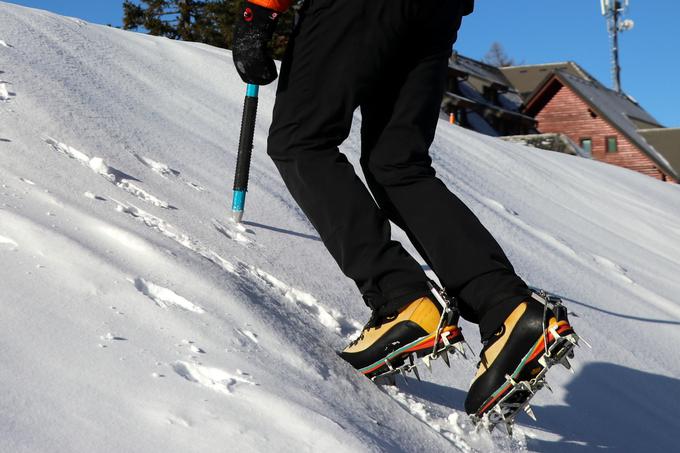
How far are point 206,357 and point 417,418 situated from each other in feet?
1.77

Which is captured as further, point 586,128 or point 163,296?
point 586,128

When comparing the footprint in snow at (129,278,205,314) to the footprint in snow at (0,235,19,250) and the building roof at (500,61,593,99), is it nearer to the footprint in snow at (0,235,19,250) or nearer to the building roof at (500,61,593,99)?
the footprint in snow at (0,235,19,250)

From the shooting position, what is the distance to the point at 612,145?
99.1ft

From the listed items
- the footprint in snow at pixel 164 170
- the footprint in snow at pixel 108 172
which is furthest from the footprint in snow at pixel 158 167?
the footprint in snow at pixel 108 172

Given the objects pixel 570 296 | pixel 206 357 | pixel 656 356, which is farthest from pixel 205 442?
pixel 570 296

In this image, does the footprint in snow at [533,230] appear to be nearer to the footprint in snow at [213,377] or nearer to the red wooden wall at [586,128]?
the footprint in snow at [213,377]

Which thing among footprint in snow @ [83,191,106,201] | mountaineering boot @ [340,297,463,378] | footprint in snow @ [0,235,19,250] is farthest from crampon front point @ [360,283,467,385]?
footprint in snow @ [83,191,106,201]

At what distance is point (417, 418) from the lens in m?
1.87

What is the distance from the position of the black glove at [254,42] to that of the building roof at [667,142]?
29092 mm

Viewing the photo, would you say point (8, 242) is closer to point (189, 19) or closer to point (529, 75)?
point (189, 19)

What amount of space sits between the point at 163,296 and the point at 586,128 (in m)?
30.9

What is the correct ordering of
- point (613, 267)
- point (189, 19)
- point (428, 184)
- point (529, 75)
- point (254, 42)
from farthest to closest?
point (529, 75)
point (189, 19)
point (613, 267)
point (254, 42)
point (428, 184)

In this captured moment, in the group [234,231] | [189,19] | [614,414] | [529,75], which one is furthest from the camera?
[529,75]

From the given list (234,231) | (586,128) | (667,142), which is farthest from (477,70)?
(234,231)
